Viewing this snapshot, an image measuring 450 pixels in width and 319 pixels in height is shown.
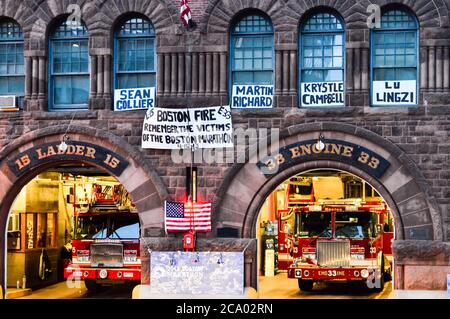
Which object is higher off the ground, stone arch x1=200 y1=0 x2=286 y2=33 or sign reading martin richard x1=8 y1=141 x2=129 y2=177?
stone arch x1=200 y1=0 x2=286 y2=33

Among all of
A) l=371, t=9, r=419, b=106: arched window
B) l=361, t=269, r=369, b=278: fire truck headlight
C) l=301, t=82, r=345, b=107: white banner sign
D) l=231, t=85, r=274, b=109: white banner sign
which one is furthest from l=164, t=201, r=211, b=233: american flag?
l=361, t=269, r=369, b=278: fire truck headlight

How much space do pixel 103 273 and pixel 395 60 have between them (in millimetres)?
9967

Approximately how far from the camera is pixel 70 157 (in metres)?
20.9

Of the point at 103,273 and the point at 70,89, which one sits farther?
the point at 103,273

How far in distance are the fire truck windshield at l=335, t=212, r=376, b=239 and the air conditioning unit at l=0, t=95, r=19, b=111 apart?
31.0 feet

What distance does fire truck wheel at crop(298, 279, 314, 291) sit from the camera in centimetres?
2495

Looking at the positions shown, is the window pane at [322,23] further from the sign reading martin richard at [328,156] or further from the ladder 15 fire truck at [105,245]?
the ladder 15 fire truck at [105,245]

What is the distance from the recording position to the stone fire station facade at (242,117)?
1959 cm

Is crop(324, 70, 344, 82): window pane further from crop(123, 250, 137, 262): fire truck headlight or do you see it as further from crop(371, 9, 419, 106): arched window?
crop(123, 250, 137, 262): fire truck headlight

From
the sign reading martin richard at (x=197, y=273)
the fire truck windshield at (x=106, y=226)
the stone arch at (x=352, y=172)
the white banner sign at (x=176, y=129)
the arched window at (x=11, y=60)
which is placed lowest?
the sign reading martin richard at (x=197, y=273)

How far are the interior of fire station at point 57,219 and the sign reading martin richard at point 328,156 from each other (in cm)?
594

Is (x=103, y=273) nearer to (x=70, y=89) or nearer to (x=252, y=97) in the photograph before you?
(x=70, y=89)

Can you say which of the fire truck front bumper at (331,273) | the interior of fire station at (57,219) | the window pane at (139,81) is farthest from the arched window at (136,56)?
the fire truck front bumper at (331,273)

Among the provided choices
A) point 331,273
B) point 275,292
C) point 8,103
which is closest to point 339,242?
point 331,273
